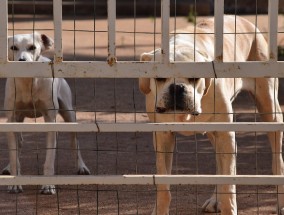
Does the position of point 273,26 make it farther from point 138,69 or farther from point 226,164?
point 226,164

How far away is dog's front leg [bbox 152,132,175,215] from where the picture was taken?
268 inches

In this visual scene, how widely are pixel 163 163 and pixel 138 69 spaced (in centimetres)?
173

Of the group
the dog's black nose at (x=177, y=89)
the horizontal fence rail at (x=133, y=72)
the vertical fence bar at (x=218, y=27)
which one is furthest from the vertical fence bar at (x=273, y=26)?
the dog's black nose at (x=177, y=89)

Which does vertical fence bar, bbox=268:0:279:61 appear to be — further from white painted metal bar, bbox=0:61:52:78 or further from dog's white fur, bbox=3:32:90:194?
dog's white fur, bbox=3:32:90:194

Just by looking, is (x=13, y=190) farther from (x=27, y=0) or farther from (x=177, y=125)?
(x=27, y=0)

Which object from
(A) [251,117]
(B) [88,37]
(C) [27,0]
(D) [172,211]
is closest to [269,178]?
(D) [172,211]

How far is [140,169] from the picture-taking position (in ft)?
30.1

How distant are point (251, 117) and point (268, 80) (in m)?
3.94

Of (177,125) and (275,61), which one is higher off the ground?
(275,61)

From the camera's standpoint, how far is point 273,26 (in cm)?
527

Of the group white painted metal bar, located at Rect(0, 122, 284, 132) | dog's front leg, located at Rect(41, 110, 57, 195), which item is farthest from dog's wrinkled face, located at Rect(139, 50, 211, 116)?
dog's front leg, located at Rect(41, 110, 57, 195)

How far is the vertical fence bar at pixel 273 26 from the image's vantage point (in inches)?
207

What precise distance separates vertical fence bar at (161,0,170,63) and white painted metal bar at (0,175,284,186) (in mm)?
680

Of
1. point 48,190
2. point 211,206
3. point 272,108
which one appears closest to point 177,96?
point 211,206
